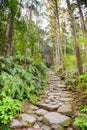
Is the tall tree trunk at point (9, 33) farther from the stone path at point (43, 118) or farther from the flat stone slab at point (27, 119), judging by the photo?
the flat stone slab at point (27, 119)

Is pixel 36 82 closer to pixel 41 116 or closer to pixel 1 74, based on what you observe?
pixel 1 74

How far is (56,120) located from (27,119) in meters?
0.85

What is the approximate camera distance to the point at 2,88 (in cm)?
601

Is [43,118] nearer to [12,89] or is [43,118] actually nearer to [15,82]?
[12,89]

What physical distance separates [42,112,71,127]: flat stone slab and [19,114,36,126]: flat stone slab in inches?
12.9

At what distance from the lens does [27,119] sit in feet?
16.9

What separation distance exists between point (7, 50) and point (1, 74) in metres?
3.69

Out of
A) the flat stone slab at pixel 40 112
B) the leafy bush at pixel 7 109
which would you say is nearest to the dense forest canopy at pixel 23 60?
the leafy bush at pixel 7 109

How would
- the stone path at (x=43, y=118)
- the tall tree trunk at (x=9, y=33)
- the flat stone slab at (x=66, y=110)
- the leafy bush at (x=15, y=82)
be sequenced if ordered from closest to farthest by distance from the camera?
1. the stone path at (x=43, y=118)
2. the flat stone slab at (x=66, y=110)
3. the leafy bush at (x=15, y=82)
4. the tall tree trunk at (x=9, y=33)

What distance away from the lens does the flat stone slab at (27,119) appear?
4.98 metres

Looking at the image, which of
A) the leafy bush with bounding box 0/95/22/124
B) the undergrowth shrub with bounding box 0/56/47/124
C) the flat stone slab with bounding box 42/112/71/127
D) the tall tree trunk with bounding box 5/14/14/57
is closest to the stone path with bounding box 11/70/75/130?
the flat stone slab with bounding box 42/112/71/127

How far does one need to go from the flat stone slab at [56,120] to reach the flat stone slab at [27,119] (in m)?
0.33

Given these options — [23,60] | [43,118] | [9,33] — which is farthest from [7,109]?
[9,33]

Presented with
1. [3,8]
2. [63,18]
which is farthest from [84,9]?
[63,18]
